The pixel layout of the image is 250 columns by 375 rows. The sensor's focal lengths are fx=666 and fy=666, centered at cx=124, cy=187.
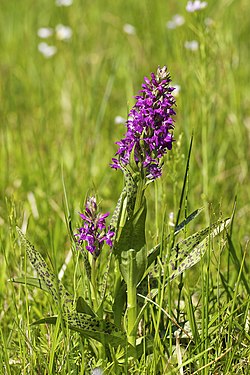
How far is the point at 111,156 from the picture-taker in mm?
4047

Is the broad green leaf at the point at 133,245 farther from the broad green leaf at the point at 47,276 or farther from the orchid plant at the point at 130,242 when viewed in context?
the broad green leaf at the point at 47,276

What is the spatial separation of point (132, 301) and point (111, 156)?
2171 millimetres

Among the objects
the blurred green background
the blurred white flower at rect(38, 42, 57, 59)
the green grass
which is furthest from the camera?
the blurred white flower at rect(38, 42, 57, 59)

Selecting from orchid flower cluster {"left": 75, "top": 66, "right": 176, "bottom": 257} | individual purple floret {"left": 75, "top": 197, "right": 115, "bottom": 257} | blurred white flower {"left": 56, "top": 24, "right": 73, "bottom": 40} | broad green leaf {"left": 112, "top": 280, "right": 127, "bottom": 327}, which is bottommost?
broad green leaf {"left": 112, "top": 280, "right": 127, "bottom": 327}

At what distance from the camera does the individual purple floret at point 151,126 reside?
183cm

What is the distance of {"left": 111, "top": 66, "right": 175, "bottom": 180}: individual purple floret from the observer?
1825mm

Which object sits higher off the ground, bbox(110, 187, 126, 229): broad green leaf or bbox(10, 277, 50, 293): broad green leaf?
bbox(110, 187, 126, 229): broad green leaf

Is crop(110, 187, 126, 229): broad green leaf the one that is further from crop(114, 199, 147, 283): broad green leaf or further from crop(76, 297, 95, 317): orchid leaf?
crop(76, 297, 95, 317): orchid leaf

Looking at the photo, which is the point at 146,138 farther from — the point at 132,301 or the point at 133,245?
the point at 132,301

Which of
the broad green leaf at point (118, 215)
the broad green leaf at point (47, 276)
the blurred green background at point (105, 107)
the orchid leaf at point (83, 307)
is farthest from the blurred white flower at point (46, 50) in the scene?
the orchid leaf at point (83, 307)

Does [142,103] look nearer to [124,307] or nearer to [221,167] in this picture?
[124,307]

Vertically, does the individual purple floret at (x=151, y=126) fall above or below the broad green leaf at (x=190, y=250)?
above

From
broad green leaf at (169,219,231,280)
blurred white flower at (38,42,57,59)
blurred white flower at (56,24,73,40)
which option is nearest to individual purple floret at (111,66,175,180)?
broad green leaf at (169,219,231,280)

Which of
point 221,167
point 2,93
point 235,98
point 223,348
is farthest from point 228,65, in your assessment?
point 223,348
